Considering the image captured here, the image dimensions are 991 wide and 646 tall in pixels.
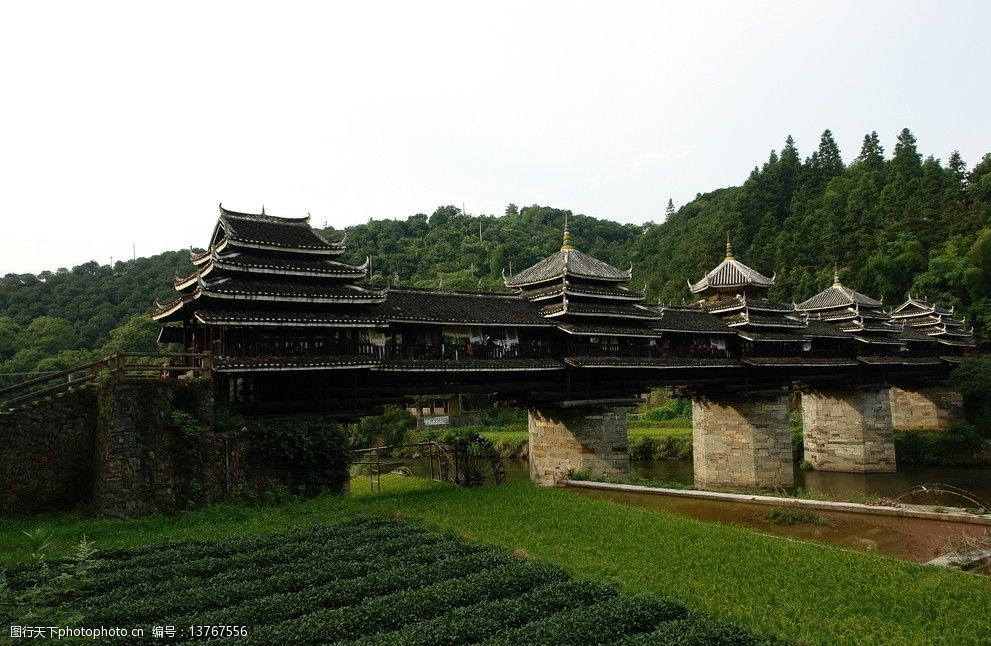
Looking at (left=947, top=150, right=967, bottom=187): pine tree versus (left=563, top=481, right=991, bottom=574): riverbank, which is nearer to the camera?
(left=563, top=481, right=991, bottom=574): riverbank

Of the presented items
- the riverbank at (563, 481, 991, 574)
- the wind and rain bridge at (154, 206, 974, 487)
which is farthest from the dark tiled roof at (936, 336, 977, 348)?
the riverbank at (563, 481, 991, 574)

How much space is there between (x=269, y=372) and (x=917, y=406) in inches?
1928

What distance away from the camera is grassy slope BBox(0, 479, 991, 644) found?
9367 mm

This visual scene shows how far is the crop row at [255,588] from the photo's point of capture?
30.6 feet

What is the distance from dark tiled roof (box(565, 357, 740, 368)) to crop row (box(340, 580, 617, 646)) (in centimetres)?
1529

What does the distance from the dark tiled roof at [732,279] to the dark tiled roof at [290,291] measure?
21089 mm

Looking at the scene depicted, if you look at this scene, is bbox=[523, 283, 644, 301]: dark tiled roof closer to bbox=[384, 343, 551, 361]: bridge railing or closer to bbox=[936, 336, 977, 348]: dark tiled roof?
bbox=[384, 343, 551, 361]: bridge railing

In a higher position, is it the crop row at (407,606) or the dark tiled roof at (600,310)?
the dark tiled roof at (600,310)

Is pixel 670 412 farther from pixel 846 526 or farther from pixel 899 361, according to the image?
pixel 846 526

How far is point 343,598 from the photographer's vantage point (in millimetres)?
10031

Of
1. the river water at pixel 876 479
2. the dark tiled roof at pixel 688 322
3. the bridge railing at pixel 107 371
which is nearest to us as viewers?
the bridge railing at pixel 107 371

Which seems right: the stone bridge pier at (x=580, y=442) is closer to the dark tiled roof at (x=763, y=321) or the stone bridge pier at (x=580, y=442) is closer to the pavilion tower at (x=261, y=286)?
the dark tiled roof at (x=763, y=321)

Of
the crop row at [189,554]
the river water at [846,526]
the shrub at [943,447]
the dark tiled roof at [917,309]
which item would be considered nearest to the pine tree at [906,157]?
the dark tiled roof at [917,309]

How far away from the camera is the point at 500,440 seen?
52.6 m
